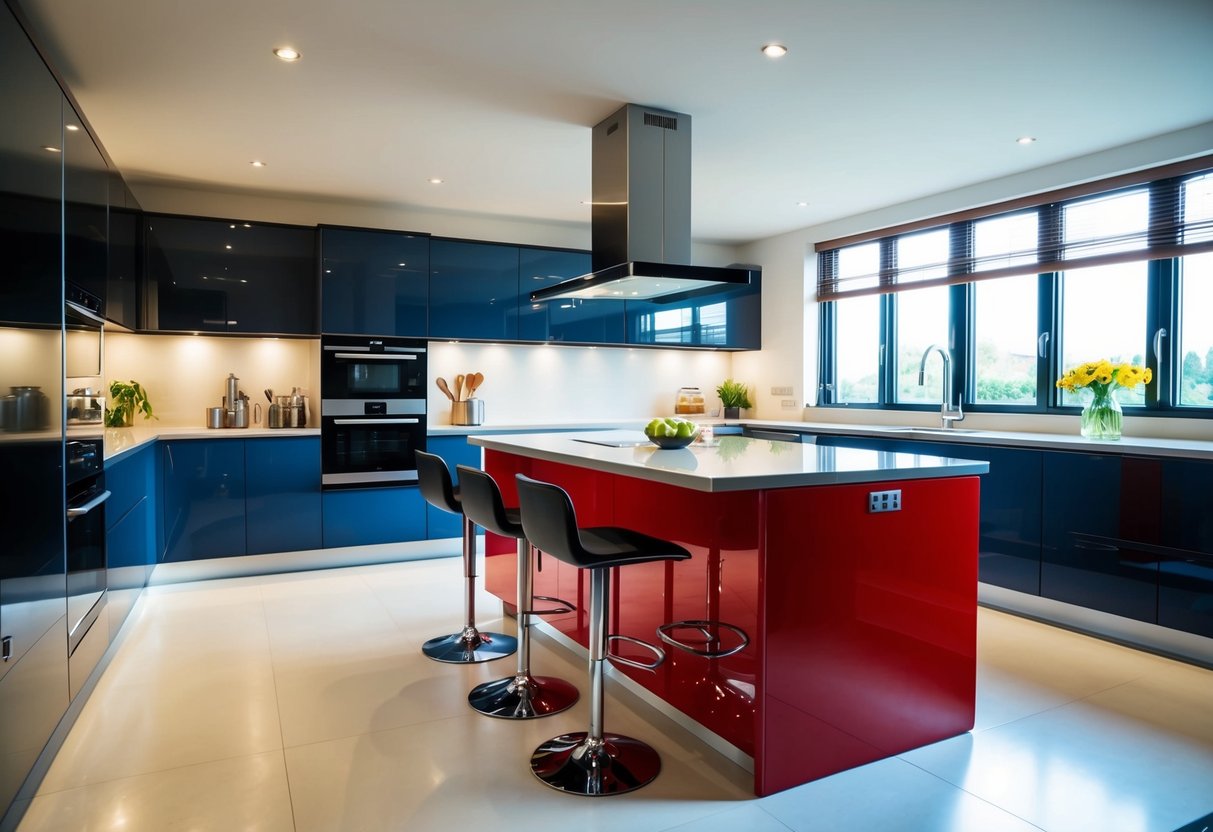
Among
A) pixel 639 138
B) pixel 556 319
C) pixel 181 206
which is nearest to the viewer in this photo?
pixel 639 138

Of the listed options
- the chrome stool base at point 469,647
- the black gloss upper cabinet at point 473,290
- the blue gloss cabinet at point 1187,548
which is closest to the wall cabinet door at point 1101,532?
the blue gloss cabinet at point 1187,548

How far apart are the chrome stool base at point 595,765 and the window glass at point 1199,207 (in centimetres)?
360

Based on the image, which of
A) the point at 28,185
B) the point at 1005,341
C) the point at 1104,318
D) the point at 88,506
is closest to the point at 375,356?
the point at 88,506

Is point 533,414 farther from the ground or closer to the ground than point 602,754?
farther from the ground

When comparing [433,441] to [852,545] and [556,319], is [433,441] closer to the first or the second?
[556,319]

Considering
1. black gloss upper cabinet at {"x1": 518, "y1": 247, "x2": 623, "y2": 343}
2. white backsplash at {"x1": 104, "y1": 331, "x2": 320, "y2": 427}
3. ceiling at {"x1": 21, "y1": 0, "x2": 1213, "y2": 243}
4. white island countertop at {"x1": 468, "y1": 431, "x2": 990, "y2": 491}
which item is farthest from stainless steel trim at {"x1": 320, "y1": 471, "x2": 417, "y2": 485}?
white island countertop at {"x1": 468, "y1": 431, "x2": 990, "y2": 491}

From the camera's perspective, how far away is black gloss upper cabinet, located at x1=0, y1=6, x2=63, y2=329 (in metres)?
1.98

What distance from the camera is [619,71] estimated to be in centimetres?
309

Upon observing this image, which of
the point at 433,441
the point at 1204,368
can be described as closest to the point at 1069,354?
the point at 1204,368

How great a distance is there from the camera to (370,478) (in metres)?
4.96

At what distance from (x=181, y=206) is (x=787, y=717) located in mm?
4738

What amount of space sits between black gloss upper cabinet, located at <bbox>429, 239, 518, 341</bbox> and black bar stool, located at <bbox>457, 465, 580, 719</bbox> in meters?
2.66

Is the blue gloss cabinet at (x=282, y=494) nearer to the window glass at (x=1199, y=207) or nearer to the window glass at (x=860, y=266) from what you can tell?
the window glass at (x=860, y=266)

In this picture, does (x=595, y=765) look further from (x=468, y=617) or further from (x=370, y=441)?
(x=370, y=441)
